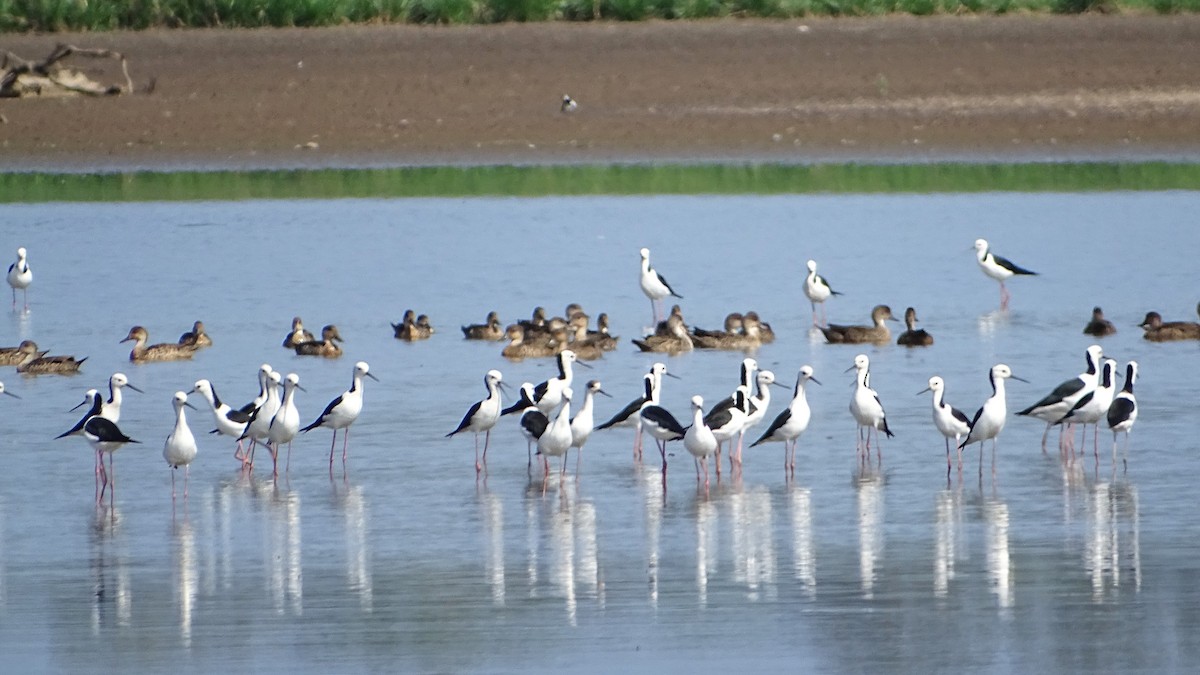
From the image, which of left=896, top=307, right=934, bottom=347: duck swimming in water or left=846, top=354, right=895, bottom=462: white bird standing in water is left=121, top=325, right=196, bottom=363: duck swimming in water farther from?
left=846, top=354, right=895, bottom=462: white bird standing in water

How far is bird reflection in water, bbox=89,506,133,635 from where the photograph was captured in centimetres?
1112

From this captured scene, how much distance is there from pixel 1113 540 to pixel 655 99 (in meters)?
24.3

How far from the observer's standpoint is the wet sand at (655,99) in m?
34.8

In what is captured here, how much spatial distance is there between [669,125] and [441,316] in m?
12.8

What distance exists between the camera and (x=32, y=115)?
123 ft

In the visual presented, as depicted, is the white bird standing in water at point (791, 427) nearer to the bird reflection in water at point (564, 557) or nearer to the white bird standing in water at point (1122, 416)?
the bird reflection in water at point (564, 557)

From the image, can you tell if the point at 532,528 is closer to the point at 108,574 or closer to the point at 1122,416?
the point at 108,574

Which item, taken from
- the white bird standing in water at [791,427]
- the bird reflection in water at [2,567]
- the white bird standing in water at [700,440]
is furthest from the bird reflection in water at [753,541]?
the bird reflection in water at [2,567]

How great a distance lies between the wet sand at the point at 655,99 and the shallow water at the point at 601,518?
9448 millimetres

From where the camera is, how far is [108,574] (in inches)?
472

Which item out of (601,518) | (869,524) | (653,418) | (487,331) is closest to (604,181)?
(487,331)

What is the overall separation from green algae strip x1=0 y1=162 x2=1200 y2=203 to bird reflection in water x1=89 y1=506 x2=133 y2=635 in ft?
67.9

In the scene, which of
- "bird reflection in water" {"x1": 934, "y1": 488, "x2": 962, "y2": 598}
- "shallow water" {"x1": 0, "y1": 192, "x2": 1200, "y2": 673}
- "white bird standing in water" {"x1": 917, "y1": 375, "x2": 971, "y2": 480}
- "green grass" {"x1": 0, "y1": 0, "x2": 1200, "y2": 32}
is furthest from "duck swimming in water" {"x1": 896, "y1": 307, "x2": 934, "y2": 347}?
"green grass" {"x1": 0, "y1": 0, "x2": 1200, "y2": 32}

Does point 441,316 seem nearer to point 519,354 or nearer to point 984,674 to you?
point 519,354
